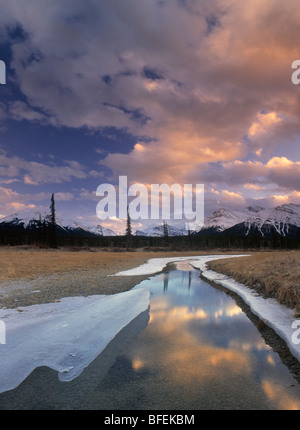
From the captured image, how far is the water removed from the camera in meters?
4.31

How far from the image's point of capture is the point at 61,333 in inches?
308

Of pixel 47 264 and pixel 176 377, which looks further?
pixel 47 264

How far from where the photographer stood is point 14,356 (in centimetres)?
613

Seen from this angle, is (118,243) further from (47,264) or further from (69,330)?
(69,330)

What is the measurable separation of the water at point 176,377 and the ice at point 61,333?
1.08ft

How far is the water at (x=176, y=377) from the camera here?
431 centimetres

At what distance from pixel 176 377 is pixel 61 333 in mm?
4317

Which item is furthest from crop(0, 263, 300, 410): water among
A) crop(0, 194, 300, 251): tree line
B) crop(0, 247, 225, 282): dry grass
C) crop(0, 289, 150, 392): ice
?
crop(0, 194, 300, 251): tree line

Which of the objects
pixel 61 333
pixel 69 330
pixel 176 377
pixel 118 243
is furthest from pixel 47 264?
pixel 118 243
